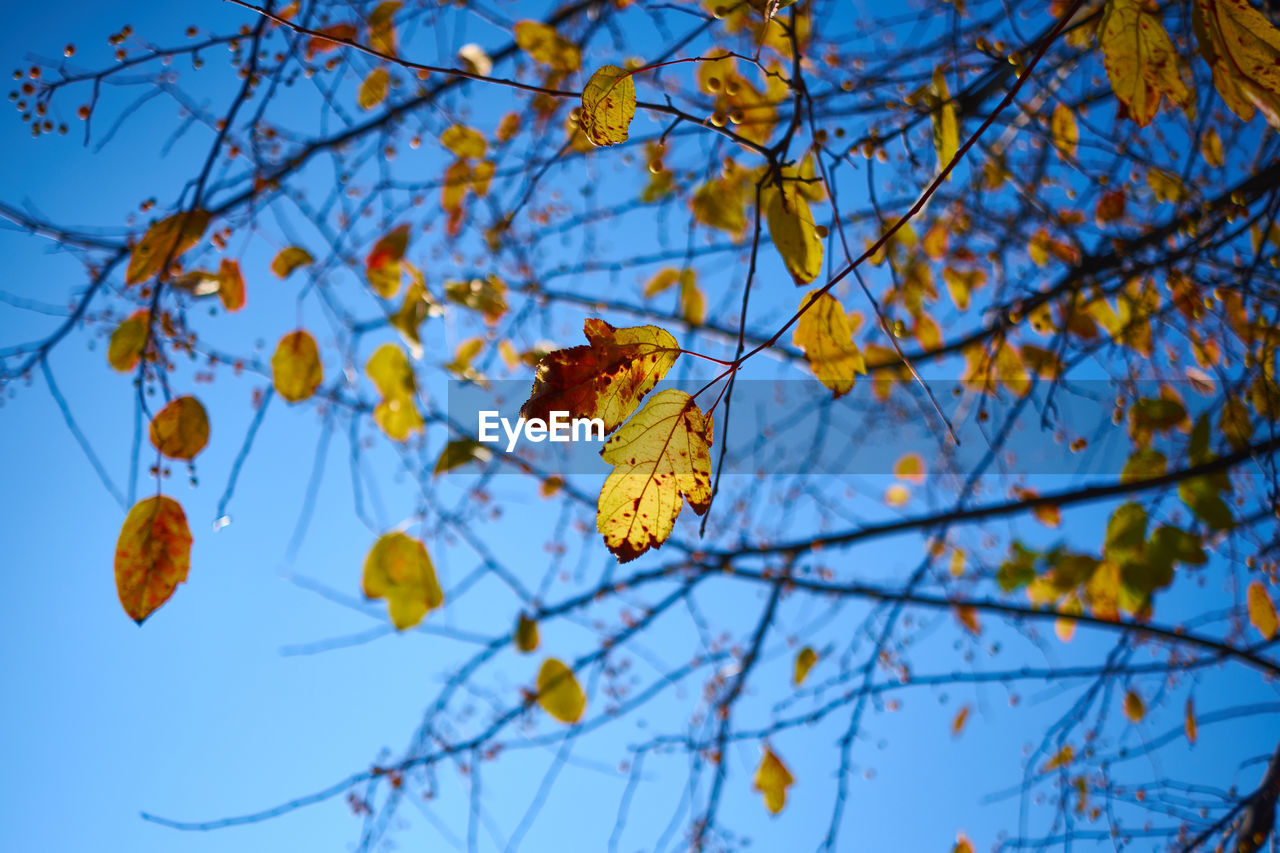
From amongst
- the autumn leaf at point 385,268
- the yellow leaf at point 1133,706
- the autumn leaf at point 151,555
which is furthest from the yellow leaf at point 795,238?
the yellow leaf at point 1133,706

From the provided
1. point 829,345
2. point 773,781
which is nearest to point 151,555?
point 829,345

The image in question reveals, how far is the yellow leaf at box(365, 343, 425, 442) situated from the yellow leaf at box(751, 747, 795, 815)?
44.3 inches

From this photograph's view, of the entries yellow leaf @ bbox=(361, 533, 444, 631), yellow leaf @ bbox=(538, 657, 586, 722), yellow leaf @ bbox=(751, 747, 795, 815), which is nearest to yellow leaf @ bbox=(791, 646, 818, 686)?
yellow leaf @ bbox=(751, 747, 795, 815)

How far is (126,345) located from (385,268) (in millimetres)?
554

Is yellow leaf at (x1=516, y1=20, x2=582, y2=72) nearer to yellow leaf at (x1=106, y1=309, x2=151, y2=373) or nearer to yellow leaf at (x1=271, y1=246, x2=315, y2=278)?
yellow leaf at (x1=271, y1=246, x2=315, y2=278)

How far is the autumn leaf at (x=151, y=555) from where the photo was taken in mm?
880

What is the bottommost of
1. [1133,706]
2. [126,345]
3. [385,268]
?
[1133,706]

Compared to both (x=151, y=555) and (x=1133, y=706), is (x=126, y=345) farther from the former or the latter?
(x=1133, y=706)

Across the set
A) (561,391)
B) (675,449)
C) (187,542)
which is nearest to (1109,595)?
(675,449)

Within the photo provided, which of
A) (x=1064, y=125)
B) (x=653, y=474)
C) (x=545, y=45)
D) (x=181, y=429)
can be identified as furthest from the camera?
(x=1064, y=125)

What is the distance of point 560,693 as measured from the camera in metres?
1.42

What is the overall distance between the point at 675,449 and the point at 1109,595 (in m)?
1.35

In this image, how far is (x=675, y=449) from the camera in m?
0.68

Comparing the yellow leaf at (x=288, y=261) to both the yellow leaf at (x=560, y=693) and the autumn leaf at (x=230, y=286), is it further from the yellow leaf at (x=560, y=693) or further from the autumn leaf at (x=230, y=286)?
the yellow leaf at (x=560, y=693)
